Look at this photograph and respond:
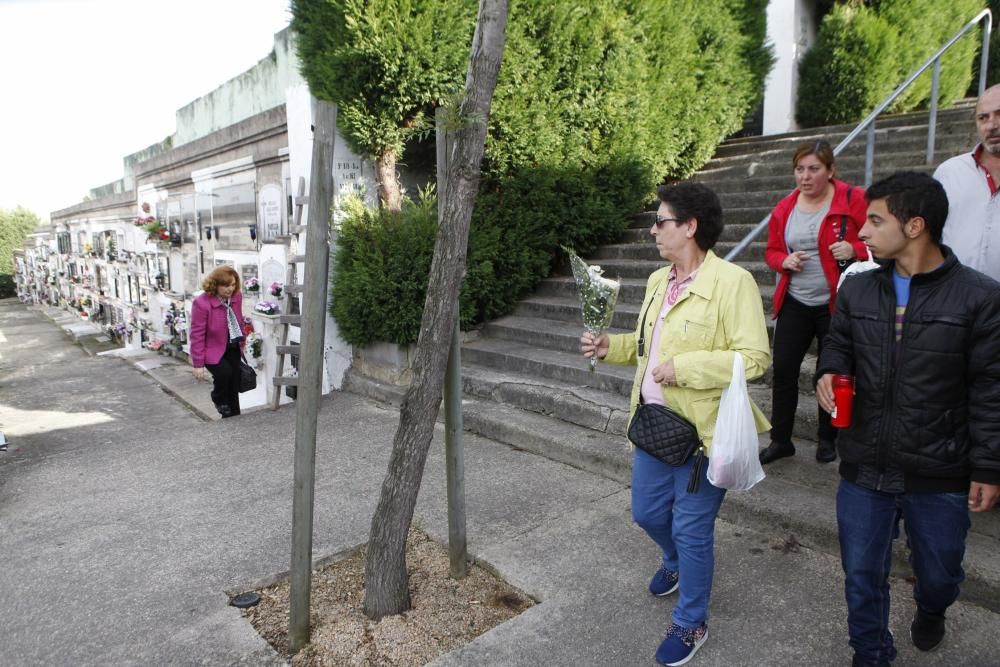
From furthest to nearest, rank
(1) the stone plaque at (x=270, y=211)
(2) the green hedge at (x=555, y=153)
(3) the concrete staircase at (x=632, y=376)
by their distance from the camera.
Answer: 1. (1) the stone plaque at (x=270, y=211)
2. (2) the green hedge at (x=555, y=153)
3. (3) the concrete staircase at (x=632, y=376)

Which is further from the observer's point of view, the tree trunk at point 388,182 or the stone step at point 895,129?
the stone step at point 895,129

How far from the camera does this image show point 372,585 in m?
2.73

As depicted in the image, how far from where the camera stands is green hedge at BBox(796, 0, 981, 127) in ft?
31.7

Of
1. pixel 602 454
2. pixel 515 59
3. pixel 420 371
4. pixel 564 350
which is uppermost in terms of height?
pixel 515 59

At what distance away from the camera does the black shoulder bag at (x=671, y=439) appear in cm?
234

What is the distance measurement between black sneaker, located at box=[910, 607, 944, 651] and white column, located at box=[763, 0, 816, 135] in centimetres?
979

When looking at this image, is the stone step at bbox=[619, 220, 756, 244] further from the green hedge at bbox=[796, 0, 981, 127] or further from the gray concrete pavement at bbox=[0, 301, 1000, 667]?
the green hedge at bbox=[796, 0, 981, 127]

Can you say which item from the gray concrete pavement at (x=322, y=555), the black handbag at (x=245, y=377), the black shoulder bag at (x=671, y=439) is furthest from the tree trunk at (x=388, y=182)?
the black shoulder bag at (x=671, y=439)

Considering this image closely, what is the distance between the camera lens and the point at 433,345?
2.69 meters

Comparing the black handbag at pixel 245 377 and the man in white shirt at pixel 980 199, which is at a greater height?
the man in white shirt at pixel 980 199

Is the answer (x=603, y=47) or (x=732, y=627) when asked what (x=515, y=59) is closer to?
(x=603, y=47)

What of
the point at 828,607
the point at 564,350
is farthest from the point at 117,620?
the point at 564,350

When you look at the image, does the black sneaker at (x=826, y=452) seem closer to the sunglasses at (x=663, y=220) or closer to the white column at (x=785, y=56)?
the sunglasses at (x=663, y=220)

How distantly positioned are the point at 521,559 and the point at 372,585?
0.74m
